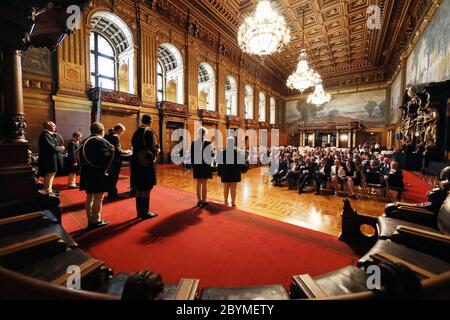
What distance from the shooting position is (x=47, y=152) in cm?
407

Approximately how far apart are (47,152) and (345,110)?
26.1 m

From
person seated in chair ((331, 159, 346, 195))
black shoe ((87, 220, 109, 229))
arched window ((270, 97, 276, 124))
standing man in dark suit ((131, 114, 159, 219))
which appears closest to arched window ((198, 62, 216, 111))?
person seated in chair ((331, 159, 346, 195))

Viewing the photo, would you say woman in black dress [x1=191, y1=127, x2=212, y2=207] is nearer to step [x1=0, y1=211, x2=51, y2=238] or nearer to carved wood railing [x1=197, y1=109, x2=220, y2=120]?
step [x1=0, y1=211, x2=51, y2=238]

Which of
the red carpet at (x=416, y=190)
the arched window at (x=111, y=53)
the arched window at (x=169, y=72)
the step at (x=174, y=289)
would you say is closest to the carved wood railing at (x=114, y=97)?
the arched window at (x=111, y=53)

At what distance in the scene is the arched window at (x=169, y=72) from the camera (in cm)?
1226

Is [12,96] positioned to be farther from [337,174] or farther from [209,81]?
[209,81]

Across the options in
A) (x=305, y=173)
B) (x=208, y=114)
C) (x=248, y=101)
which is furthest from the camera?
(x=248, y=101)

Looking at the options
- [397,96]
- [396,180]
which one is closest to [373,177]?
[396,180]

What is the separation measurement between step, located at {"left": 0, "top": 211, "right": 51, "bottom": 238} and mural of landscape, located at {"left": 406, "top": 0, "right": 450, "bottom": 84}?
1145cm

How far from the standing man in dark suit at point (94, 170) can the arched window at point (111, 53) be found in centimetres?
844

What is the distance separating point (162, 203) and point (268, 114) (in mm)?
20294

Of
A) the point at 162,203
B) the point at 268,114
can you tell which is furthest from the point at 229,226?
the point at 268,114

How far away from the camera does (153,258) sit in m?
2.24
